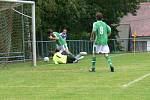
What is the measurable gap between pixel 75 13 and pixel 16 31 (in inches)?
624

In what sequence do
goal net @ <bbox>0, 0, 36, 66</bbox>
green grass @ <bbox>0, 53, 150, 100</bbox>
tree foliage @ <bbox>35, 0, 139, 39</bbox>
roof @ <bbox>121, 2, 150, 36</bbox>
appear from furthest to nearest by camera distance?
roof @ <bbox>121, 2, 150, 36</bbox>
tree foliage @ <bbox>35, 0, 139, 39</bbox>
goal net @ <bbox>0, 0, 36, 66</bbox>
green grass @ <bbox>0, 53, 150, 100</bbox>

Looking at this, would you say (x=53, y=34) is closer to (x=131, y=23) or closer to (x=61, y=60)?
(x=61, y=60)

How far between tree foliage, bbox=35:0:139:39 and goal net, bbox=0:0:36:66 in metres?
7.98

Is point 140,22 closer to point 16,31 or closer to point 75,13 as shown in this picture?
point 75,13

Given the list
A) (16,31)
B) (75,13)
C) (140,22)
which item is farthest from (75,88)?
(140,22)

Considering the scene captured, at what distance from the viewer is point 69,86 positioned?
13.9 meters

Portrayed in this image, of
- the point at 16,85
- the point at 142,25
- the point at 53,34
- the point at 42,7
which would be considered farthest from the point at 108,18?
the point at 16,85

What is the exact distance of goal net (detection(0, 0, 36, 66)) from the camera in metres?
26.3

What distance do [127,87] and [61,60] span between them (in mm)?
13826

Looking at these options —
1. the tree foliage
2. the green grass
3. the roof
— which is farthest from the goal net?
the roof

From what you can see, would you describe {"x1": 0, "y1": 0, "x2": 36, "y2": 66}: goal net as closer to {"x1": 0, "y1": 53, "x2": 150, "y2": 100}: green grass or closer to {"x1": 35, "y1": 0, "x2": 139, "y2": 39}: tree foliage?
{"x1": 35, "y1": 0, "x2": 139, "y2": 39}: tree foliage

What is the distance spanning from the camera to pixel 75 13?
43.0 meters

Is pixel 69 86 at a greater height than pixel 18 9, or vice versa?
pixel 18 9

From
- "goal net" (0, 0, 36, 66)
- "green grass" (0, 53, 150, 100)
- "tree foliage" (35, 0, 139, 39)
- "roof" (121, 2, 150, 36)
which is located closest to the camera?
"green grass" (0, 53, 150, 100)
